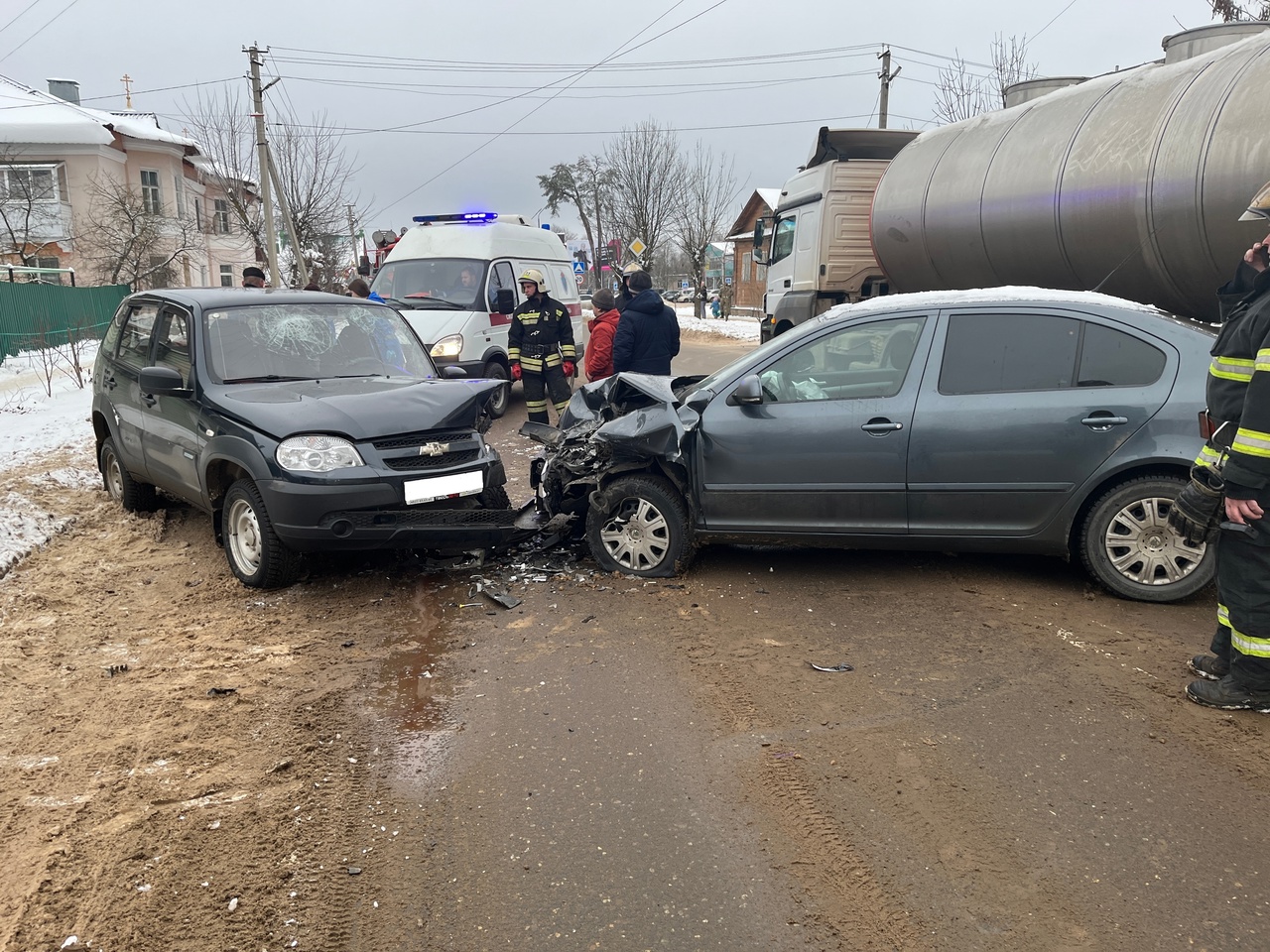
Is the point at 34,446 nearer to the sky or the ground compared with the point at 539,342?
nearer to the ground

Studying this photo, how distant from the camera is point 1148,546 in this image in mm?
4699

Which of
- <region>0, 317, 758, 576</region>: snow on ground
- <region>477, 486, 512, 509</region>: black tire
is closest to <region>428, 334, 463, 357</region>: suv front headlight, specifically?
<region>0, 317, 758, 576</region>: snow on ground

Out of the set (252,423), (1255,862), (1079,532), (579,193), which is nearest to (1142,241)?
(1079,532)

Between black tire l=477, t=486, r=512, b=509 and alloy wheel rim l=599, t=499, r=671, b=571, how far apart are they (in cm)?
70

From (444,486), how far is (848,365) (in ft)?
7.90

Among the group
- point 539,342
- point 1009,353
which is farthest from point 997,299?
point 539,342

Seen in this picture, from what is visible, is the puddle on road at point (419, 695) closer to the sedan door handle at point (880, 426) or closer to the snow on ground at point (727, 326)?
the sedan door handle at point (880, 426)

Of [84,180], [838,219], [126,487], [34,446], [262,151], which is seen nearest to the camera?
[126,487]

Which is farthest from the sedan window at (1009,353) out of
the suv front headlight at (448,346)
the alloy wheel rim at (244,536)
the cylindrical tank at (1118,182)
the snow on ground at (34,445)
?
the suv front headlight at (448,346)

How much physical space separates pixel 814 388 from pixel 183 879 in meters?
3.82

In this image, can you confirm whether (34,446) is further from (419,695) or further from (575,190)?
(575,190)

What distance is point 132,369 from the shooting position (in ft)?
21.5

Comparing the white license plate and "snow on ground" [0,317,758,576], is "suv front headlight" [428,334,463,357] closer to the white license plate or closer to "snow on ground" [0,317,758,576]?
"snow on ground" [0,317,758,576]

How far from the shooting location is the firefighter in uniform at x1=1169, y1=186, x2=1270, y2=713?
132 inches
